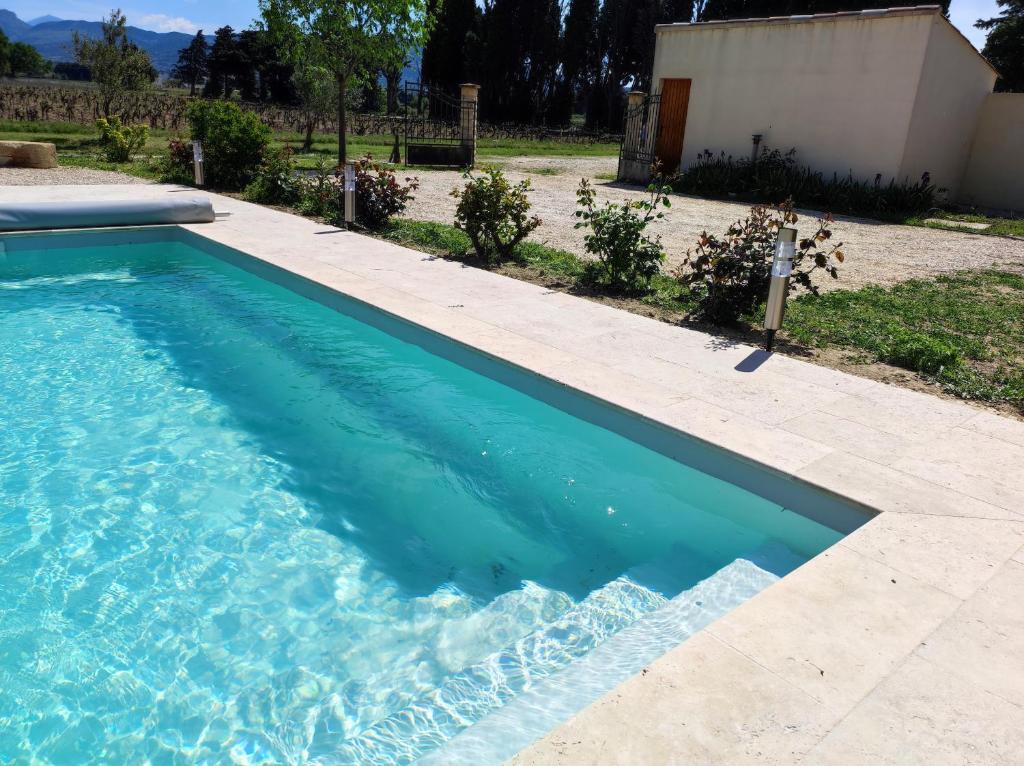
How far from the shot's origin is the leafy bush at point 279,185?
12516 mm

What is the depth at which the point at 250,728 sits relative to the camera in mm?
2773

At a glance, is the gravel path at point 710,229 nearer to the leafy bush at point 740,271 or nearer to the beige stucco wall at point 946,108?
the leafy bush at point 740,271

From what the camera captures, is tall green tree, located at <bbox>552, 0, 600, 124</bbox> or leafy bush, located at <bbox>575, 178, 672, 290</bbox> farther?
tall green tree, located at <bbox>552, 0, 600, 124</bbox>

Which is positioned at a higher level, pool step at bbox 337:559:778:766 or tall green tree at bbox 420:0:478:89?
tall green tree at bbox 420:0:478:89

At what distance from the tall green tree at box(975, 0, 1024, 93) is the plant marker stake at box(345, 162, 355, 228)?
1215 inches

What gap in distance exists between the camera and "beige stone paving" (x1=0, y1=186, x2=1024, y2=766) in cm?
217

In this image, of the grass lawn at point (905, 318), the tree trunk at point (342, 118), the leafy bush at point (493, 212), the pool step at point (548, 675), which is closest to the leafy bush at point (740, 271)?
the grass lawn at point (905, 318)

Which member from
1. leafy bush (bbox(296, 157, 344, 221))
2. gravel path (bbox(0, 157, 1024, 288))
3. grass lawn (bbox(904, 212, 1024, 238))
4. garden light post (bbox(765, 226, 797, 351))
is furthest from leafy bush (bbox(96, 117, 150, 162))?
grass lawn (bbox(904, 212, 1024, 238))

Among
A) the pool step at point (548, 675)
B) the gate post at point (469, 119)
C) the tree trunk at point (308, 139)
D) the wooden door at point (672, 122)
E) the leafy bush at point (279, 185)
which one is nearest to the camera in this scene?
the pool step at point (548, 675)

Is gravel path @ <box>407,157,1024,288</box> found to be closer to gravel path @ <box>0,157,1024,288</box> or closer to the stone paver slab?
gravel path @ <box>0,157,1024,288</box>

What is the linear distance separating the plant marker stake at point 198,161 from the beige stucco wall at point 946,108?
548 inches

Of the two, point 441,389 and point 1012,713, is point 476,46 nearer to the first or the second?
point 441,389

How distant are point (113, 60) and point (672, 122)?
49.9 ft

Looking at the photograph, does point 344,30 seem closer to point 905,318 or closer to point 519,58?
point 905,318
